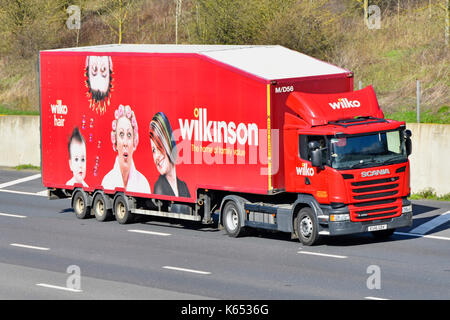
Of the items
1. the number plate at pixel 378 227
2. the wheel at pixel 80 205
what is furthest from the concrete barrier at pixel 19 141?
the number plate at pixel 378 227

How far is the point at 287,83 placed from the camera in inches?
829

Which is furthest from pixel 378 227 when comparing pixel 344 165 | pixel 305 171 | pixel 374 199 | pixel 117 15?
pixel 117 15

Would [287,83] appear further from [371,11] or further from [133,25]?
[133,25]

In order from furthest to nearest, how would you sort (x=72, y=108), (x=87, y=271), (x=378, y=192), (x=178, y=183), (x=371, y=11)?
(x=371, y=11) < (x=72, y=108) < (x=178, y=183) < (x=378, y=192) < (x=87, y=271)

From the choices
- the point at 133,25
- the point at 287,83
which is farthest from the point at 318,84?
the point at 133,25

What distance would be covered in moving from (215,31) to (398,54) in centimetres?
800

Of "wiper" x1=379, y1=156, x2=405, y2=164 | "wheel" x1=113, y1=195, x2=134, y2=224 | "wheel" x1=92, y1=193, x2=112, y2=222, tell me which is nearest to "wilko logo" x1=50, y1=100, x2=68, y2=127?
"wheel" x1=92, y1=193, x2=112, y2=222

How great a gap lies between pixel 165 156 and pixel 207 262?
449 centimetres

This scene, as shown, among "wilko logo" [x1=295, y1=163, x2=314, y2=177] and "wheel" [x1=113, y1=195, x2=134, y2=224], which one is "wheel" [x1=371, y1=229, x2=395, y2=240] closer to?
"wilko logo" [x1=295, y1=163, x2=314, y2=177]

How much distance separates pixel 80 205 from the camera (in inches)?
1049

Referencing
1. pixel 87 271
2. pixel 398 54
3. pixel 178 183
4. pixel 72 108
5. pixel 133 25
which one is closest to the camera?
pixel 87 271

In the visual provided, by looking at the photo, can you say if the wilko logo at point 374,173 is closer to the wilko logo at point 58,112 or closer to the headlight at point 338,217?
the headlight at point 338,217

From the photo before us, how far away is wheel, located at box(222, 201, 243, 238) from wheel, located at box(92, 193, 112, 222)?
163 inches

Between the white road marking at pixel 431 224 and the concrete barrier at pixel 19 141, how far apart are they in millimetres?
18617
